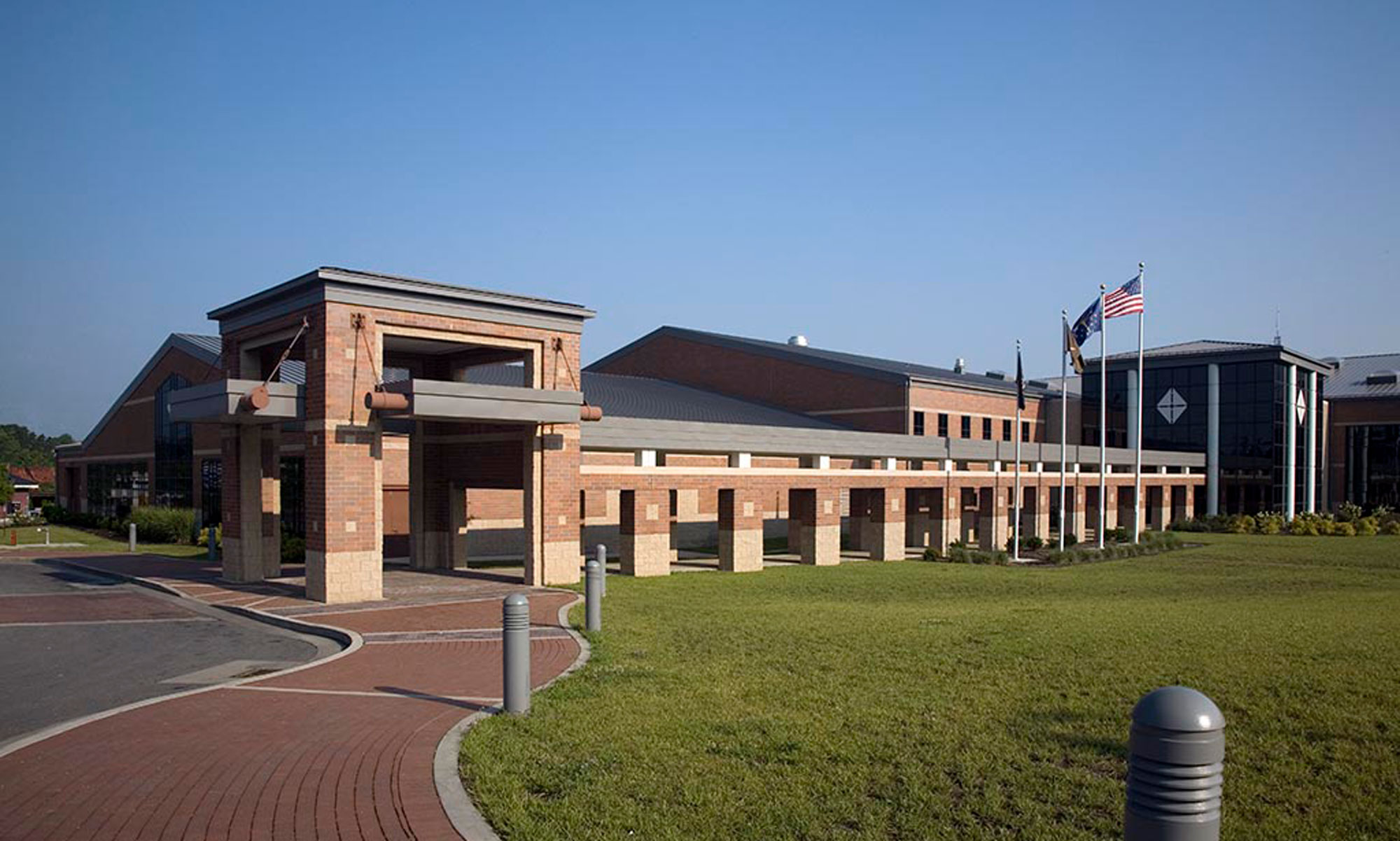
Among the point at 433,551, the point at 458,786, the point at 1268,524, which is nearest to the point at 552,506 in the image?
the point at 433,551

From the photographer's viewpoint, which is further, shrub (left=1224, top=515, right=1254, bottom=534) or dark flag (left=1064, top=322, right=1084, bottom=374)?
shrub (left=1224, top=515, right=1254, bottom=534)

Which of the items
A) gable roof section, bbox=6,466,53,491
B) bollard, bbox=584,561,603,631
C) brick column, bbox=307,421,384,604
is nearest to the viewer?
bollard, bbox=584,561,603,631

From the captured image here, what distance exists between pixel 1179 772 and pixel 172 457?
48505 mm

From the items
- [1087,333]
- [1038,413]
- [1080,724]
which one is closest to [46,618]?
[1080,724]

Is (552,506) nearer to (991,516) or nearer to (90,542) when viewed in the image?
(991,516)

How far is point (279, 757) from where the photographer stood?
8.80 m

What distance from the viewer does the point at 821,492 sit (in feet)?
105

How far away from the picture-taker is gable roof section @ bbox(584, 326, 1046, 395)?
45.5 metres

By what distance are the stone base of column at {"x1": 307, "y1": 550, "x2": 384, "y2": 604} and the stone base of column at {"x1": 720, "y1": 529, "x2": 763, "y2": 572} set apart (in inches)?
442

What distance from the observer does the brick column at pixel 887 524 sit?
114 feet

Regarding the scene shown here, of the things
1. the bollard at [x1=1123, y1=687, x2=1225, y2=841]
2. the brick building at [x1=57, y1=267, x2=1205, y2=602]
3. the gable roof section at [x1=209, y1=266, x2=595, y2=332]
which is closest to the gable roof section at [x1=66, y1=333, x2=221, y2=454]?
the brick building at [x1=57, y1=267, x2=1205, y2=602]

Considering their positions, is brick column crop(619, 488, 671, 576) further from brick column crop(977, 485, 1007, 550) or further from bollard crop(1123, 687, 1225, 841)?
bollard crop(1123, 687, 1225, 841)

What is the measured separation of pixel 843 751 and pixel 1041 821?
6.33 ft

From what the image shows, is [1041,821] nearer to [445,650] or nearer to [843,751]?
[843,751]
